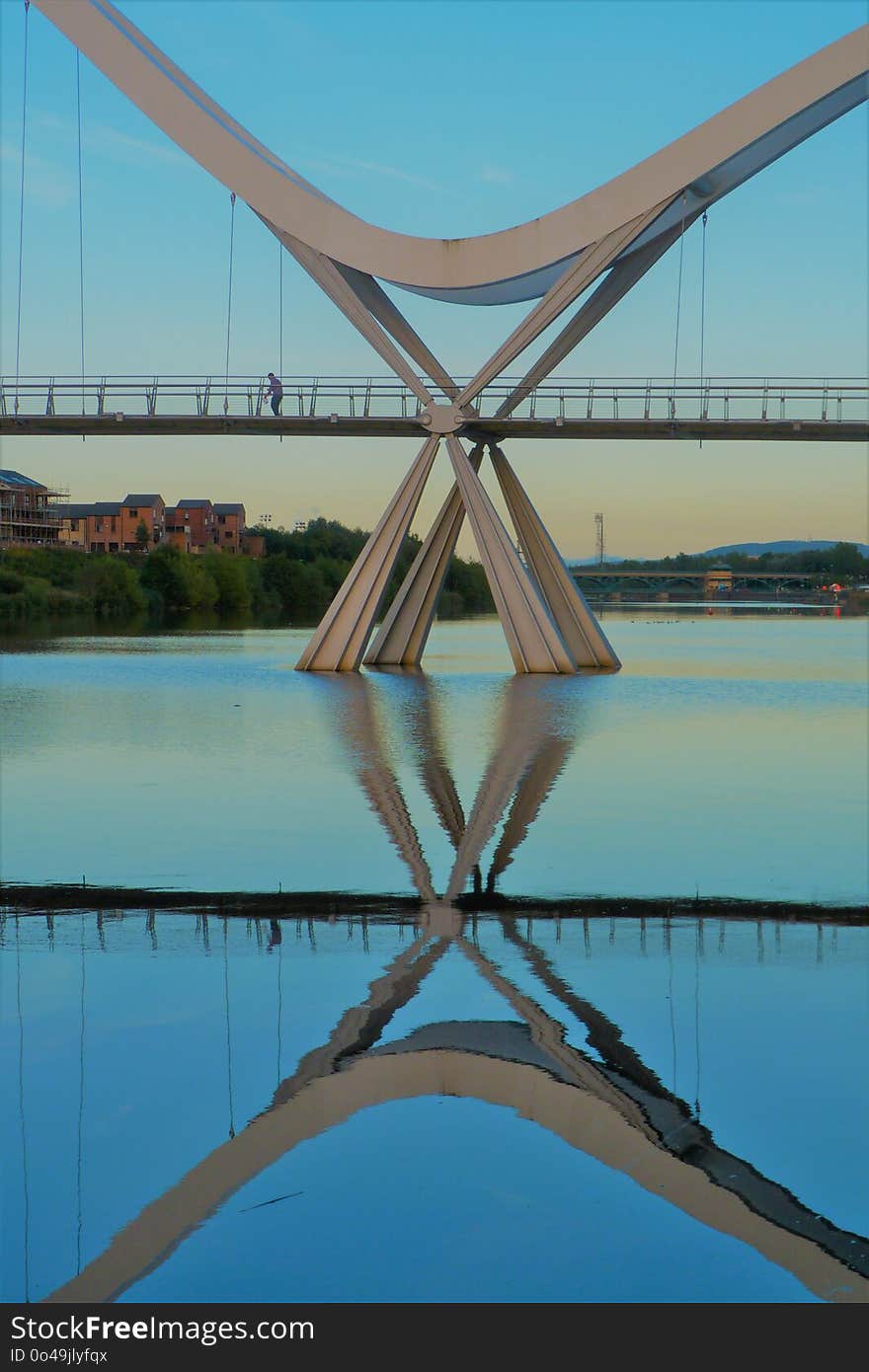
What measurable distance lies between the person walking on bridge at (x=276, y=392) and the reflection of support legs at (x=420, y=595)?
11.6 feet

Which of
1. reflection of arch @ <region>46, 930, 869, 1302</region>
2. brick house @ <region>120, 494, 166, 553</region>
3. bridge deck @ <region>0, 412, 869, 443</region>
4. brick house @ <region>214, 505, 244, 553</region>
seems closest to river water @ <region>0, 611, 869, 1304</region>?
reflection of arch @ <region>46, 930, 869, 1302</region>

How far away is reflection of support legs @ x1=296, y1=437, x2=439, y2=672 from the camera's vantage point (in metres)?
27.1

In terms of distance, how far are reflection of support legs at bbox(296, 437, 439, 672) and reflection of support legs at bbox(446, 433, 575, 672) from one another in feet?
2.67

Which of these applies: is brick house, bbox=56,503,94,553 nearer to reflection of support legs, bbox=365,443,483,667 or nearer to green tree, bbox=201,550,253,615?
green tree, bbox=201,550,253,615

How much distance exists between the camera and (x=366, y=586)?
90.0 ft

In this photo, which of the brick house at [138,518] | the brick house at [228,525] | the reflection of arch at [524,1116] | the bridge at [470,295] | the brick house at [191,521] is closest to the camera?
the reflection of arch at [524,1116]

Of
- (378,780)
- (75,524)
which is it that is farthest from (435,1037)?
(75,524)

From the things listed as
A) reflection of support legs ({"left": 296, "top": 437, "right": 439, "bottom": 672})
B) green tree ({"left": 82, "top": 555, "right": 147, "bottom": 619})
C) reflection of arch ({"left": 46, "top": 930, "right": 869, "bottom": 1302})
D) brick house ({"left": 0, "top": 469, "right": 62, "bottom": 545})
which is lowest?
reflection of arch ({"left": 46, "top": 930, "right": 869, "bottom": 1302})

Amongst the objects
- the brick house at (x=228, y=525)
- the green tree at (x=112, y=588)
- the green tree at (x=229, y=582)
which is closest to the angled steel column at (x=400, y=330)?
the green tree at (x=112, y=588)

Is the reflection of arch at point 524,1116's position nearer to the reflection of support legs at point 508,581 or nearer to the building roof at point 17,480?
the reflection of support legs at point 508,581

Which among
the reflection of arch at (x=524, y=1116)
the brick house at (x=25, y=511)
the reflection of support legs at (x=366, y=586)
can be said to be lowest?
the reflection of arch at (x=524, y=1116)

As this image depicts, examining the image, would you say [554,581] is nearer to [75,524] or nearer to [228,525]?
[75,524]

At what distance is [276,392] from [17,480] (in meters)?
74.7

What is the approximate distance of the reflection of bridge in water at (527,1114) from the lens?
14.6 ft
